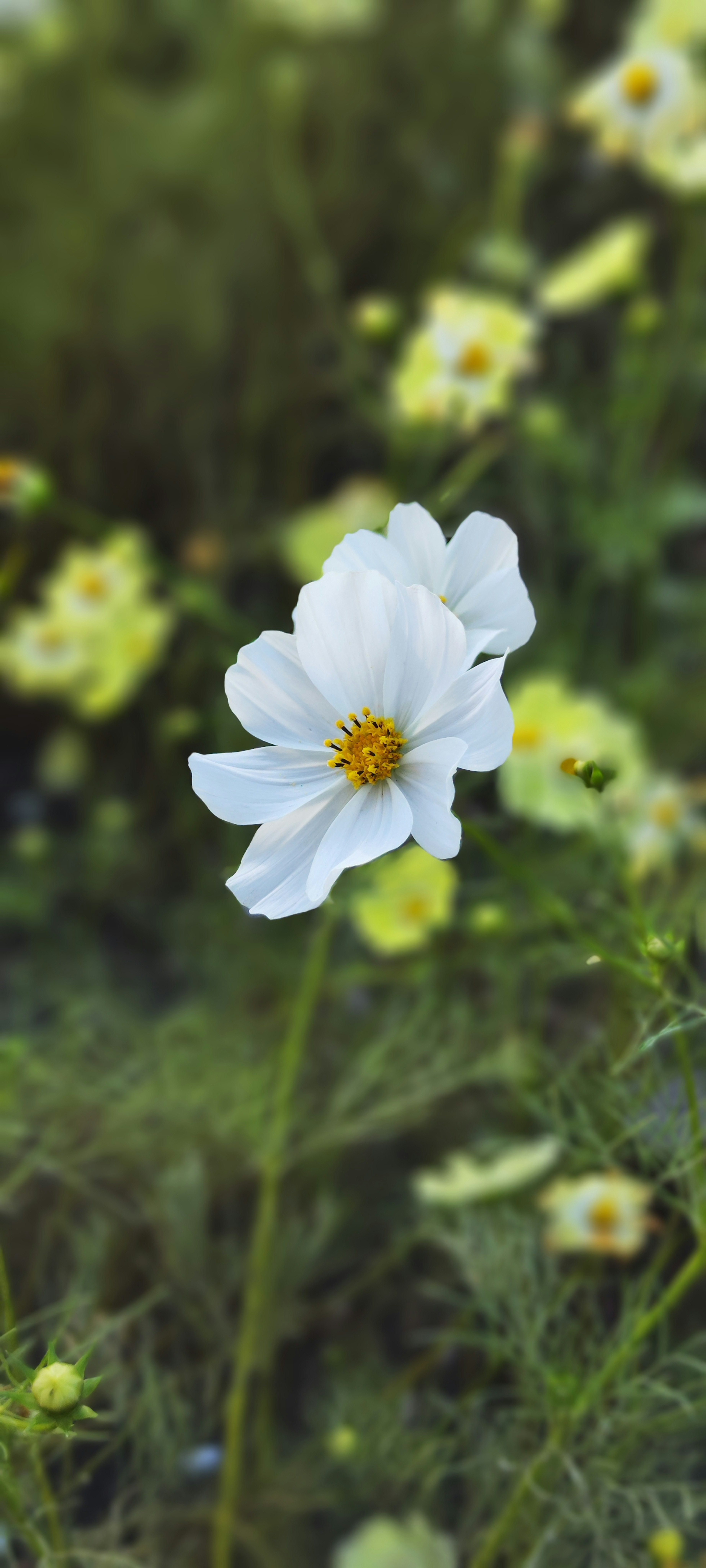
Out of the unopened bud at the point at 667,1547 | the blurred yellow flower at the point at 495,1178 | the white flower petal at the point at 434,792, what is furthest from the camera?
the blurred yellow flower at the point at 495,1178

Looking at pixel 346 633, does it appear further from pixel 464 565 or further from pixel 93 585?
pixel 93 585

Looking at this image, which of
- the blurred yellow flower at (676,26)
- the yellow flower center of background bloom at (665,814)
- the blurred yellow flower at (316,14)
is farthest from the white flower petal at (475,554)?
the blurred yellow flower at (316,14)

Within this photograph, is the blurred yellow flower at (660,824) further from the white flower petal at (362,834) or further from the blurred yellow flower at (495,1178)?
the white flower petal at (362,834)

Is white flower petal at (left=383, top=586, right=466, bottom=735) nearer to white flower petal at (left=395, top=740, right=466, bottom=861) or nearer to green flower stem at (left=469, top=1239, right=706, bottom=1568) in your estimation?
white flower petal at (left=395, top=740, right=466, bottom=861)

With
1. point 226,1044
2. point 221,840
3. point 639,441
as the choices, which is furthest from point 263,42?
point 226,1044

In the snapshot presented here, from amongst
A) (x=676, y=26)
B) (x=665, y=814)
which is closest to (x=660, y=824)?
(x=665, y=814)

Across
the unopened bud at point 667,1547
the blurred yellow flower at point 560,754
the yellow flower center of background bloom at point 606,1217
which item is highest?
the blurred yellow flower at point 560,754
